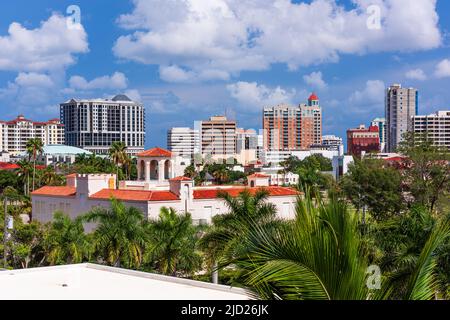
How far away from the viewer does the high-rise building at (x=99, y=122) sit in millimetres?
192125

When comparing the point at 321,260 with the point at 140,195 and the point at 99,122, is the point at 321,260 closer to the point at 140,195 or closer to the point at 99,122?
the point at 140,195

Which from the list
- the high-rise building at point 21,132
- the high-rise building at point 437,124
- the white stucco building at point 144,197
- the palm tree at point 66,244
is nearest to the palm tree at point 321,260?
the palm tree at point 66,244

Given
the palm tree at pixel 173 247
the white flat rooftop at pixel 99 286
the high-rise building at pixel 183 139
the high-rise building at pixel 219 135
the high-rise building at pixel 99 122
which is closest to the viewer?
the white flat rooftop at pixel 99 286

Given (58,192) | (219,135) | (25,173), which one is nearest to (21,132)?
(219,135)

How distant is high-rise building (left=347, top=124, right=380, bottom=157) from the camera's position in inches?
7146

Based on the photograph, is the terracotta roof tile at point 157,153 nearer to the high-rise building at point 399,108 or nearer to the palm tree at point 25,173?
the palm tree at point 25,173

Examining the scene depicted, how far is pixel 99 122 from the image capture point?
193000 mm

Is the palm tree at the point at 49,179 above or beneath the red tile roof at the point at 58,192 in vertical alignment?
above

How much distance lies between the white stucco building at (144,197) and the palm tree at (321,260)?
32.9m

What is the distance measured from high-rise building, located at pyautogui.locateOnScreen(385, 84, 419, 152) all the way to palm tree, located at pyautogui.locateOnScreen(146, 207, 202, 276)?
155m

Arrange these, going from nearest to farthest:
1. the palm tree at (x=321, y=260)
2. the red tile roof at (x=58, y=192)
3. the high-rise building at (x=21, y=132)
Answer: the palm tree at (x=321, y=260)
the red tile roof at (x=58, y=192)
the high-rise building at (x=21, y=132)

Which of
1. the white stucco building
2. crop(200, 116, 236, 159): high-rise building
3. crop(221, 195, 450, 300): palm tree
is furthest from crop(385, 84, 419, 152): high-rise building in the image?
crop(221, 195, 450, 300): palm tree

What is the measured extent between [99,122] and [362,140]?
235 feet

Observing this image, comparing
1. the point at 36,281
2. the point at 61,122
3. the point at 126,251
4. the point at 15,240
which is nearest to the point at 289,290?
the point at 36,281
